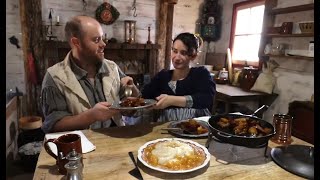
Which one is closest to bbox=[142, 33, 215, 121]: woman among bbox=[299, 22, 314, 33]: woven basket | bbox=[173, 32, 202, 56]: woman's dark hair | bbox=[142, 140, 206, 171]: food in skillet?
bbox=[173, 32, 202, 56]: woman's dark hair

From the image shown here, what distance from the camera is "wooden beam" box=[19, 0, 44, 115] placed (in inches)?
129

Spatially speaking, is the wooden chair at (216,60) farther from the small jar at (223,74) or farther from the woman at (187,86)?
the woman at (187,86)

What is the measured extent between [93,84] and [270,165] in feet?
4.06

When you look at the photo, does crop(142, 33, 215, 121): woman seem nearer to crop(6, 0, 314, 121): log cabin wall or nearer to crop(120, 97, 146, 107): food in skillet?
crop(120, 97, 146, 107): food in skillet

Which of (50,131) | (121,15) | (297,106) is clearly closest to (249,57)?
(297,106)

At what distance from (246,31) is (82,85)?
3.06 meters

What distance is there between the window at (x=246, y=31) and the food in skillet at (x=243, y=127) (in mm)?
2623

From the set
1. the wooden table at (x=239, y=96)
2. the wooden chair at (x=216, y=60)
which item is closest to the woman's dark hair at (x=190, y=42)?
the wooden table at (x=239, y=96)

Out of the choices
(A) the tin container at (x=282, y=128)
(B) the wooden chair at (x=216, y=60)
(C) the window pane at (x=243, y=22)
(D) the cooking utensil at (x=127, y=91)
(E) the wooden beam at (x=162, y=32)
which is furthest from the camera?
(B) the wooden chair at (x=216, y=60)

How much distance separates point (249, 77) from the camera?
11.0 ft

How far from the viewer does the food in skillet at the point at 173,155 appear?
0.95 meters

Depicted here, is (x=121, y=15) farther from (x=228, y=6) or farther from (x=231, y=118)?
(x=231, y=118)

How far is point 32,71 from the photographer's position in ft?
10.9

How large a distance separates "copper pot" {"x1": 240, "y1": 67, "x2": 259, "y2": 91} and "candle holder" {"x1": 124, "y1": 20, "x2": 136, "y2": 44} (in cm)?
182
